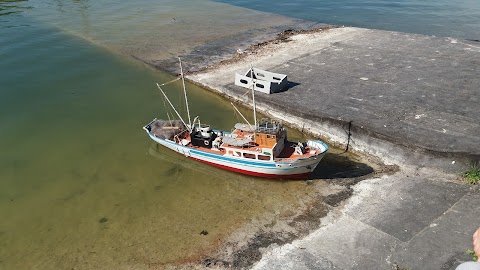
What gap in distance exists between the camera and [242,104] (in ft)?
127

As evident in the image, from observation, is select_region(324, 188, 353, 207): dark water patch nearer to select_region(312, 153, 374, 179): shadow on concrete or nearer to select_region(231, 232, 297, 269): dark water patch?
select_region(312, 153, 374, 179): shadow on concrete

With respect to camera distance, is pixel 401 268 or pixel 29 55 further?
pixel 29 55

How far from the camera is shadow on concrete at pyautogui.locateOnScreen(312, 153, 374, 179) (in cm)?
2839

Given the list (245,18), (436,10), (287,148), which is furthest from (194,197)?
(436,10)

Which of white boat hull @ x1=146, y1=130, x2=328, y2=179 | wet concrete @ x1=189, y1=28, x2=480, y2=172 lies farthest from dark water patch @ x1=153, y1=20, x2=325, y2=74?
white boat hull @ x1=146, y1=130, x2=328, y2=179

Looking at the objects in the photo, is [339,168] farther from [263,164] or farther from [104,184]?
[104,184]

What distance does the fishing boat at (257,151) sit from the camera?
27141 millimetres

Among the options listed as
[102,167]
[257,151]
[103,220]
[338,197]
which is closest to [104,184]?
[102,167]

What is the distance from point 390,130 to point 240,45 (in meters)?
28.5

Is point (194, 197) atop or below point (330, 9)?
below

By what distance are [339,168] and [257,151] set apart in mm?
6634

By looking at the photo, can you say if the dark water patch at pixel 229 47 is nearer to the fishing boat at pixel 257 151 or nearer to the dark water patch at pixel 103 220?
the fishing boat at pixel 257 151

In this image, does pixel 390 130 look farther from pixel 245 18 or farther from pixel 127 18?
pixel 127 18

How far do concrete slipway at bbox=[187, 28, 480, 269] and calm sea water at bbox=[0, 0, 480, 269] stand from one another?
4.48 metres
